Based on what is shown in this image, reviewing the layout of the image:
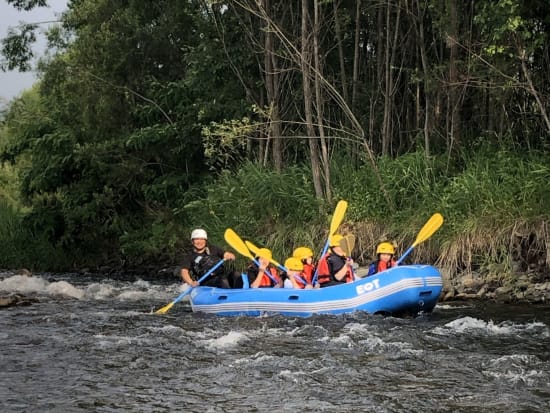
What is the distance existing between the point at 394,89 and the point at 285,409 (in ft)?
28.3

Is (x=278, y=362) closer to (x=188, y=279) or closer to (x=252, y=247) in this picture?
(x=188, y=279)

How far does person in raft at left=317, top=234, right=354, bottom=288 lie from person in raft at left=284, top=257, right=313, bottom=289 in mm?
208

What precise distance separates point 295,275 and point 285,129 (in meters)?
5.51

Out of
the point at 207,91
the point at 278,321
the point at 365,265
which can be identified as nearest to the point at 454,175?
the point at 365,265

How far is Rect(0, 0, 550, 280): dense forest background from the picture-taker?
403 inches

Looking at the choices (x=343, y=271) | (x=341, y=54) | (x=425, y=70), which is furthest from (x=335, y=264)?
(x=341, y=54)

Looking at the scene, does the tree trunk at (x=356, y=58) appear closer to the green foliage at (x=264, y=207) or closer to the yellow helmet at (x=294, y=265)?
the green foliage at (x=264, y=207)

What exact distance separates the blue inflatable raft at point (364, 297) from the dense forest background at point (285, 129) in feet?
6.96

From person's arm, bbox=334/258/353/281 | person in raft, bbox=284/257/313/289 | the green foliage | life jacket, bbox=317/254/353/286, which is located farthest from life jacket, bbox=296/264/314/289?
the green foliage

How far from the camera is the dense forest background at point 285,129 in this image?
1023 centimetres

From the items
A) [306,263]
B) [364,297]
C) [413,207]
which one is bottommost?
[364,297]

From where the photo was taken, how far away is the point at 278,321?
8.06 metres

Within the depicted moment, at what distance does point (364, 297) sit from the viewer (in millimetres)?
7969

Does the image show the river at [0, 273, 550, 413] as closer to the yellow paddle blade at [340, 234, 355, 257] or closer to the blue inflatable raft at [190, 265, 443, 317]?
the blue inflatable raft at [190, 265, 443, 317]
